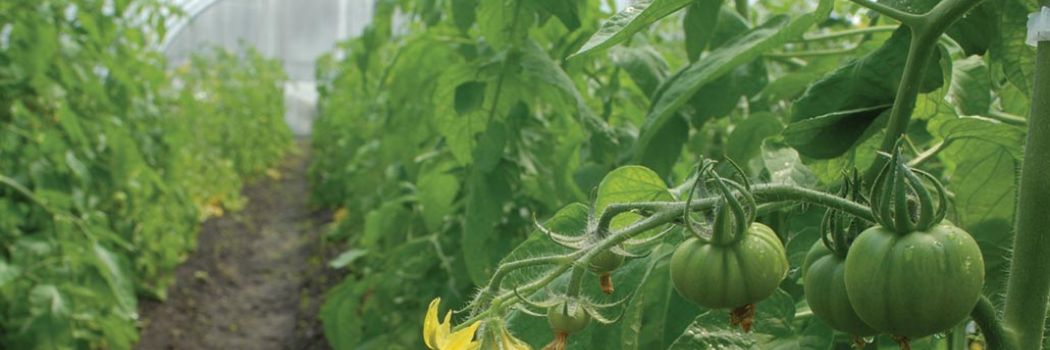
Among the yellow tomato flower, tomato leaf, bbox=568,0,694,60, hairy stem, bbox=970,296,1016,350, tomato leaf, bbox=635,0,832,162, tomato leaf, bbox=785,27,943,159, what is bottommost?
hairy stem, bbox=970,296,1016,350

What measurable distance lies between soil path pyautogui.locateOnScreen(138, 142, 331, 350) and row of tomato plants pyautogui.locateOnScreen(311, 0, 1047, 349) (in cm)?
324

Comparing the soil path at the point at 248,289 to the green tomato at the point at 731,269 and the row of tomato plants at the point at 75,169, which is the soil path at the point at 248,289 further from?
the green tomato at the point at 731,269

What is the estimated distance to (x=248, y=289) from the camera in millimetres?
6594

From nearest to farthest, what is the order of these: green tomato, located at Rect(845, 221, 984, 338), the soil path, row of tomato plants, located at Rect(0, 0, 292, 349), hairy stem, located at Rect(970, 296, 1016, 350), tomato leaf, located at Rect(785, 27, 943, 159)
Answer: green tomato, located at Rect(845, 221, 984, 338) < hairy stem, located at Rect(970, 296, 1016, 350) < tomato leaf, located at Rect(785, 27, 943, 159) < row of tomato plants, located at Rect(0, 0, 292, 349) < the soil path

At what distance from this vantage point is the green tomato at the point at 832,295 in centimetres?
64

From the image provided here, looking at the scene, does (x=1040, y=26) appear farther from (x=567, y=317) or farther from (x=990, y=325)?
(x=567, y=317)

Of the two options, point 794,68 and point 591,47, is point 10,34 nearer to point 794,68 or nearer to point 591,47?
point 794,68

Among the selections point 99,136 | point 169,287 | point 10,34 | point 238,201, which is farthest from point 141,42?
point 238,201

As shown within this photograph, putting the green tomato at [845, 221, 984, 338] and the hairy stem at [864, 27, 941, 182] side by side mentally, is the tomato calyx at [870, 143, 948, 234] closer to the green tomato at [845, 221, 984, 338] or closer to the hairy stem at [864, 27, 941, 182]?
the green tomato at [845, 221, 984, 338]

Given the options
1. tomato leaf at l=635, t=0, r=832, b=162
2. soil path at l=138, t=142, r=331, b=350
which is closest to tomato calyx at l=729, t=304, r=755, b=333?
tomato leaf at l=635, t=0, r=832, b=162

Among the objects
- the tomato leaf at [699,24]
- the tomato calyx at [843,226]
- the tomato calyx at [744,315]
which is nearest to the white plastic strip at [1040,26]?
the tomato calyx at [843,226]

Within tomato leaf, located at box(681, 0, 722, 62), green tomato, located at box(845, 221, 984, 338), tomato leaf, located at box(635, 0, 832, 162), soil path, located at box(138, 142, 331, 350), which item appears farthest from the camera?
soil path, located at box(138, 142, 331, 350)

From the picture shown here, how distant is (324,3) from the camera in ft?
57.0

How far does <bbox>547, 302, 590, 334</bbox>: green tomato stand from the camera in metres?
0.69
